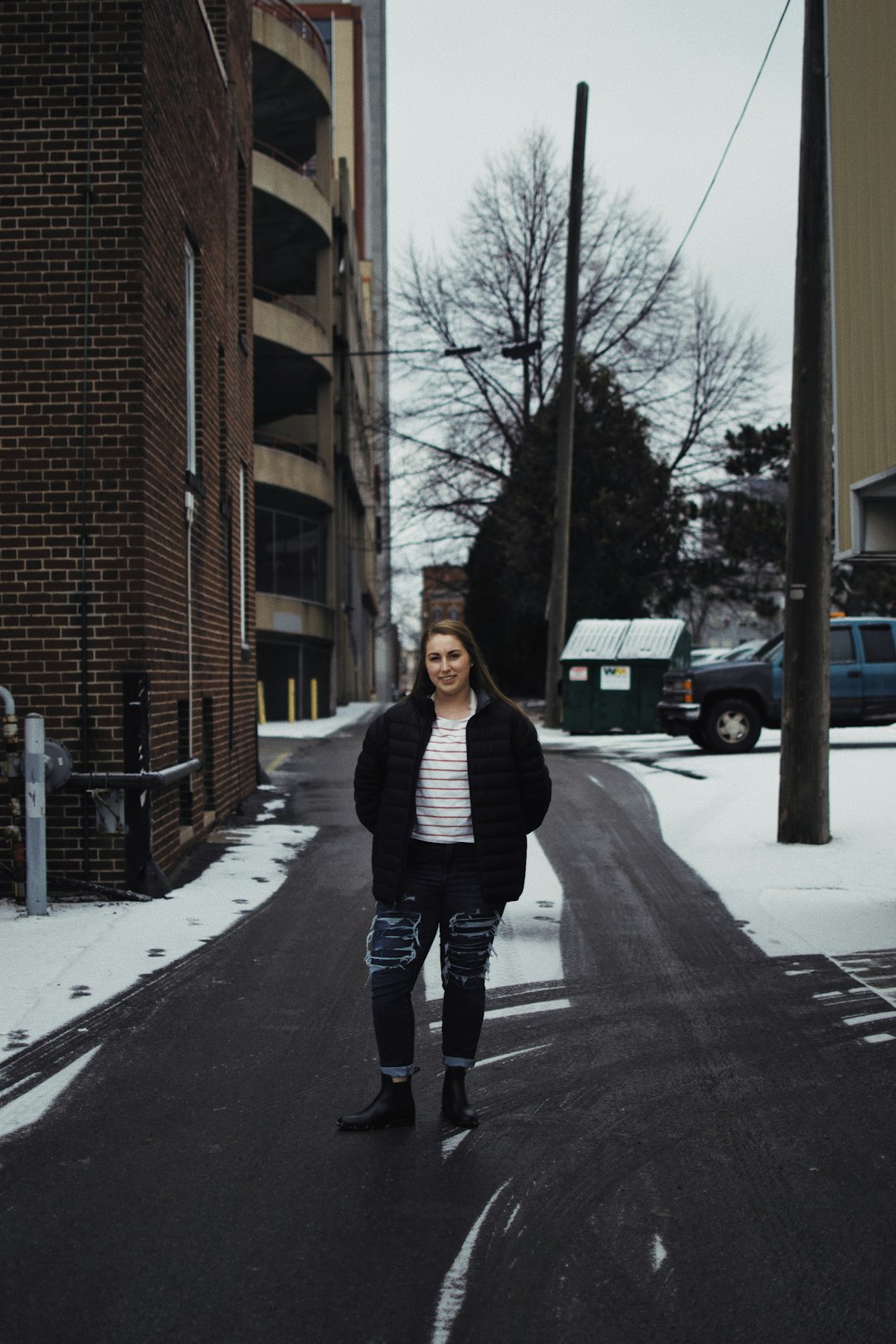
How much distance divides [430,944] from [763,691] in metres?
14.9

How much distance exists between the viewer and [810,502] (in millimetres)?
10328

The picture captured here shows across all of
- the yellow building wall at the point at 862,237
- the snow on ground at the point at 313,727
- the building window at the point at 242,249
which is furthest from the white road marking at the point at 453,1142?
the snow on ground at the point at 313,727

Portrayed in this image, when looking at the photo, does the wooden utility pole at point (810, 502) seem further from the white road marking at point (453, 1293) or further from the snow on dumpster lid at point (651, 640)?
the snow on dumpster lid at point (651, 640)

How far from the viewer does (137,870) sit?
8422 mm

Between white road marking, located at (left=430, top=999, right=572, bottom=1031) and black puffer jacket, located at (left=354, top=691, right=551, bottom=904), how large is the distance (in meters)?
1.52

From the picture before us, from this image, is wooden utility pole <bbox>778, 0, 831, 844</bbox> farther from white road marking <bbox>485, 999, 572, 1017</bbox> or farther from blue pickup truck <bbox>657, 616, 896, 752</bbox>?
blue pickup truck <bbox>657, 616, 896, 752</bbox>

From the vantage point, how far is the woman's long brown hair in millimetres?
4617

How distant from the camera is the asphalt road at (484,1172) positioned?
10.5 ft

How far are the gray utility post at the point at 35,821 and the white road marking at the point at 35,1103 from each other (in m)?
2.83

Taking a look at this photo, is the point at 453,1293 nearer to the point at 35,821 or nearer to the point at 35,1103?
the point at 35,1103

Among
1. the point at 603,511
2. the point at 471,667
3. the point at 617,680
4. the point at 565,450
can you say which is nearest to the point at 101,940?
the point at 471,667

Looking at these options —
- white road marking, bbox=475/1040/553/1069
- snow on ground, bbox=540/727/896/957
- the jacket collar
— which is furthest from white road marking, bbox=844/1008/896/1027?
the jacket collar

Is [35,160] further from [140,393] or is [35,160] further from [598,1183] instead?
[598,1183]

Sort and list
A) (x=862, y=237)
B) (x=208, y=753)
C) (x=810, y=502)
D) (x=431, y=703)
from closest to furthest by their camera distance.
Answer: (x=431, y=703) < (x=862, y=237) < (x=810, y=502) < (x=208, y=753)
